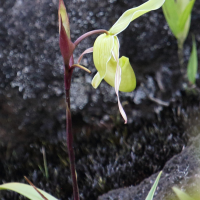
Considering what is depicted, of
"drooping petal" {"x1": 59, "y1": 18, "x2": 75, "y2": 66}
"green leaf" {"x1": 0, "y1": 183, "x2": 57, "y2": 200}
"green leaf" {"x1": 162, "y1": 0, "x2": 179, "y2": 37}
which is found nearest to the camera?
"drooping petal" {"x1": 59, "y1": 18, "x2": 75, "y2": 66}

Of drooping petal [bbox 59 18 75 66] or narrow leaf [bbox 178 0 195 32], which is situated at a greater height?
drooping petal [bbox 59 18 75 66]

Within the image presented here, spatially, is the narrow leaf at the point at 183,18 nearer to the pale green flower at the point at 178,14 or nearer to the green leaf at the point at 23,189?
the pale green flower at the point at 178,14

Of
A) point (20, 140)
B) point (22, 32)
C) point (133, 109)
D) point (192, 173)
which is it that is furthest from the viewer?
point (133, 109)

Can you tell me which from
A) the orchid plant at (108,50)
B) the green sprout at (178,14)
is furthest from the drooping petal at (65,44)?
the green sprout at (178,14)

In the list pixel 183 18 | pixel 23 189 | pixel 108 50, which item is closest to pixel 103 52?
pixel 108 50

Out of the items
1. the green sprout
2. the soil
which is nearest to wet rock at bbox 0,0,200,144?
the soil

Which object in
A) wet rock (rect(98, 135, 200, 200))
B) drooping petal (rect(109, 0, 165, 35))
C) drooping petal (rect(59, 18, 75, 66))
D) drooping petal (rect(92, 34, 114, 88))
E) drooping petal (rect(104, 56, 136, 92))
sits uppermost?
drooping petal (rect(59, 18, 75, 66))

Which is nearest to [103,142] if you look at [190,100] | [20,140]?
[20,140]

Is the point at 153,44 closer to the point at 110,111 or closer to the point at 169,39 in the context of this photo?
the point at 169,39

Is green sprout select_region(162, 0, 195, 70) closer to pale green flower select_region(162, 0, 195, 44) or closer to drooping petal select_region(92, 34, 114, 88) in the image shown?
pale green flower select_region(162, 0, 195, 44)
